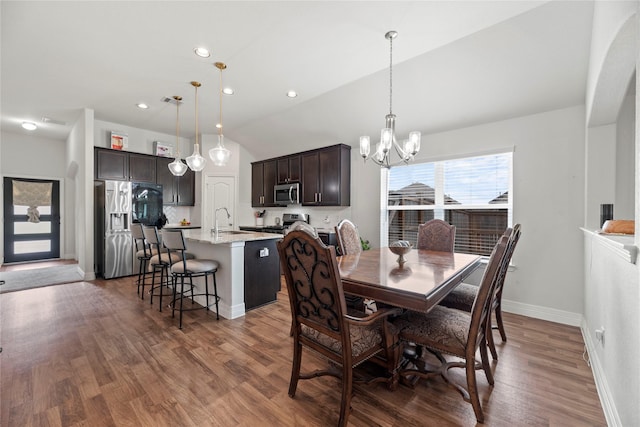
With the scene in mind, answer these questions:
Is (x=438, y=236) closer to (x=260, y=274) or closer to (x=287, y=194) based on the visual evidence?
(x=260, y=274)

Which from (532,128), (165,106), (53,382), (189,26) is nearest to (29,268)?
(165,106)

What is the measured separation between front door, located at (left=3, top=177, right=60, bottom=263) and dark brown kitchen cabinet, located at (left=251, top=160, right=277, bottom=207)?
4.69m

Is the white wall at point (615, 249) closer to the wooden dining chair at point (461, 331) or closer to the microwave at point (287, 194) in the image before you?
the wooden dining chair at point (461, 331)

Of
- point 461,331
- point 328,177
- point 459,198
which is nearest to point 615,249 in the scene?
point 461,331

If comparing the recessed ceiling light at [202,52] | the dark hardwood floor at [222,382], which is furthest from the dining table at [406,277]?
the recessed ceiling light at [202,52]

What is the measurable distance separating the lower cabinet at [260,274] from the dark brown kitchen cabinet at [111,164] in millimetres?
3616

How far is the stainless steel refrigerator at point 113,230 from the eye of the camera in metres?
4.62

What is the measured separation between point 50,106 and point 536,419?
22.7 ft

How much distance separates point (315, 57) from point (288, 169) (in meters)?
2.85

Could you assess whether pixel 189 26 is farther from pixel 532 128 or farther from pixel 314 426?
pixel 532 128

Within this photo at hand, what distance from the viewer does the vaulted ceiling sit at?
219 cm

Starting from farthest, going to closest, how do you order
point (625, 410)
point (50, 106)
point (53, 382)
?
point (50, 106) → point (53, 382) → point (625, 410)

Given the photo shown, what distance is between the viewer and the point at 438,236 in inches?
123

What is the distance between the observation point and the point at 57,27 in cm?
244
